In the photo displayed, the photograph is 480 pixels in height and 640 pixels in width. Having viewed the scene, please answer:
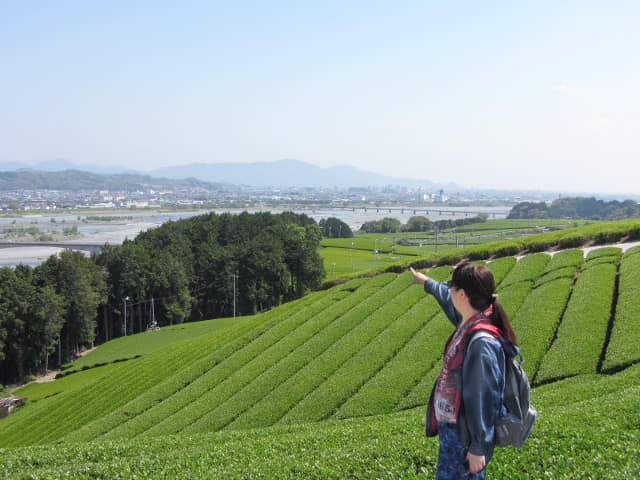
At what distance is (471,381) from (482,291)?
730mm

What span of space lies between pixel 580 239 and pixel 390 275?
11395 millimetres

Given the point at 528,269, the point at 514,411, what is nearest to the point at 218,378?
the point at 528,269

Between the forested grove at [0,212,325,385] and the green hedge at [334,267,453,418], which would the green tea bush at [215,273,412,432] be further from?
the forested grove at [0,212,325,385]

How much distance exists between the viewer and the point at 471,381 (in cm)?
334

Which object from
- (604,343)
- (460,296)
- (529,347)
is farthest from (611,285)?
(460,296)

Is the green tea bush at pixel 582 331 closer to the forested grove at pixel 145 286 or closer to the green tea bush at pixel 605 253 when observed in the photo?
the green tea bush at pixel 605 253

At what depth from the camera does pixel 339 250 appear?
9000cm

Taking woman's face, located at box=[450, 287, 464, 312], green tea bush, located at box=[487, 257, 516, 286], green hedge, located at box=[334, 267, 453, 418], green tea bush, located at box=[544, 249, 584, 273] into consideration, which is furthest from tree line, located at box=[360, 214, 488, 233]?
woman's face, located at box=[450, 287, 464, 312]

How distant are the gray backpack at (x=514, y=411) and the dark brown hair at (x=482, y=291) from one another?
0.73 ft

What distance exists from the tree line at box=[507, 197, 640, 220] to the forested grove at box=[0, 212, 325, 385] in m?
67.5

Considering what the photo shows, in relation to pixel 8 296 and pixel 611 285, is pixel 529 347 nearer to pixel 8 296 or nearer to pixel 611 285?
pixel 611 285

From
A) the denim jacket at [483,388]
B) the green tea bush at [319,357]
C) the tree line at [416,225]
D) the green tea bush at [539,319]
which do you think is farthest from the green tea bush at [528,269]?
the tree line at [416,225]

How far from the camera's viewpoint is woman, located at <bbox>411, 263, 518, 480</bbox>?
333 cm

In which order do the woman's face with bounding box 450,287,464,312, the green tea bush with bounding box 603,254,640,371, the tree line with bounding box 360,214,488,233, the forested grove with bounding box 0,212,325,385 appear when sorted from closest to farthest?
the woman's face with bounding box 450,287,464,312, the green tea bush with bounding box 603,254,640,371, the forested grove with bounding box 0,212,325,385, the tree line with bounding box 360,214,488,233
